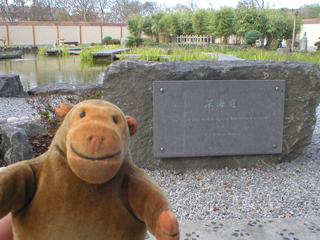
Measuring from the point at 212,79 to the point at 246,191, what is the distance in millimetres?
1153

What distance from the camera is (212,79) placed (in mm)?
3152

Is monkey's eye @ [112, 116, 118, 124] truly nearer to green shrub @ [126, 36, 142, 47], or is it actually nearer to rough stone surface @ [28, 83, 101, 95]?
rough stone surface @ [28, 83, 101, 95]

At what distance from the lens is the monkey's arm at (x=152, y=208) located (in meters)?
0.93

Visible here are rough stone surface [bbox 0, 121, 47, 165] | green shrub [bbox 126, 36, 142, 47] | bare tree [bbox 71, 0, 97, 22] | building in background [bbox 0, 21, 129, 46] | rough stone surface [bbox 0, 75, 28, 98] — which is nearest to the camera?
rough stone surface [bbox 0, 121, 47, 165]

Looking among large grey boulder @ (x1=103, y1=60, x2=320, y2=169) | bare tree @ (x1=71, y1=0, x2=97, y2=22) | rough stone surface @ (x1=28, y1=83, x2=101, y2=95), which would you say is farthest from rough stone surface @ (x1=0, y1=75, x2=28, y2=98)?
bare tree @ (x1=71, y1=0, x2=97, y2=22)

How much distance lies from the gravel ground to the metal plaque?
24 centimetres

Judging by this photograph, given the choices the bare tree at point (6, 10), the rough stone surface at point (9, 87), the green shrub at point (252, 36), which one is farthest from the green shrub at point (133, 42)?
the bare tree at point (6, 10)

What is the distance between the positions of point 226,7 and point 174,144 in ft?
76.0

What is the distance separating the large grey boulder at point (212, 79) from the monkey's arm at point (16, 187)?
213 centimetres

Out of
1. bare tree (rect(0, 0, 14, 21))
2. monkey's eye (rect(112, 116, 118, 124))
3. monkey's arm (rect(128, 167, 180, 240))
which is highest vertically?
bare tree (rect(0, 0, 14, 21))

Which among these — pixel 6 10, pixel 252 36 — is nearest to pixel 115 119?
pixel 252 36

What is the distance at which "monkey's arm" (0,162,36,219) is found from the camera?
0.95 meters

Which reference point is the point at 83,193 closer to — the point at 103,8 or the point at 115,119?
the point at 115,119

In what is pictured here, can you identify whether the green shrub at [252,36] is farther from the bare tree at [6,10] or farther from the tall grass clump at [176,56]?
the bare tree at [6,10]
